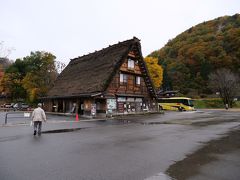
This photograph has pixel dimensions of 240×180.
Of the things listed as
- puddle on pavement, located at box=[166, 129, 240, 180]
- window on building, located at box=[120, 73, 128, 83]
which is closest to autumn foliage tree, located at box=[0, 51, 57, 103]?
window on building, located at box=[120, 73, 128, 83]

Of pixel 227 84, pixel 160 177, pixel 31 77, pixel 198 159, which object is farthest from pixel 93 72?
pixel 227 84

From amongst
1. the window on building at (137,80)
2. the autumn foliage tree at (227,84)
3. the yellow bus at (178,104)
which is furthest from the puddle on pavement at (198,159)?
the autumn foliage tree at (227,84)

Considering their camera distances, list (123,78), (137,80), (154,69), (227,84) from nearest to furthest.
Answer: (123,78)
(137,80)
(227,84)
(154,69)

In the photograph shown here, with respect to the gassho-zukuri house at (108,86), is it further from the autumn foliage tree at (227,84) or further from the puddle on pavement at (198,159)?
the autumn foliage tree at (227,84)

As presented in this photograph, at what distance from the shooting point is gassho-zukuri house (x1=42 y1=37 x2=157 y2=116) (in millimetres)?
26125

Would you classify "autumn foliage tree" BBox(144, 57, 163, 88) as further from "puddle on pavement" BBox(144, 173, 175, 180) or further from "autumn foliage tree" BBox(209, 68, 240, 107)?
"puddle on pavement" BBox(144, 173, 175, 180)

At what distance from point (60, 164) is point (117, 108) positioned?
2204 centimetres

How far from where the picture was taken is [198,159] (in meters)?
5.91

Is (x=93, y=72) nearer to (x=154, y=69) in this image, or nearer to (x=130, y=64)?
(x=130, y=64)

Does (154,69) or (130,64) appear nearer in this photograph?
(130,64)

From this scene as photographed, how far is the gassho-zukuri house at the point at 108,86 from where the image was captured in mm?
26125

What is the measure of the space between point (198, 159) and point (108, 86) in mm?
20572

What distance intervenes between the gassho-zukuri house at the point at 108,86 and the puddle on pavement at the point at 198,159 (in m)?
17.9

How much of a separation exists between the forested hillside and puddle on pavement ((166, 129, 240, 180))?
191ft
